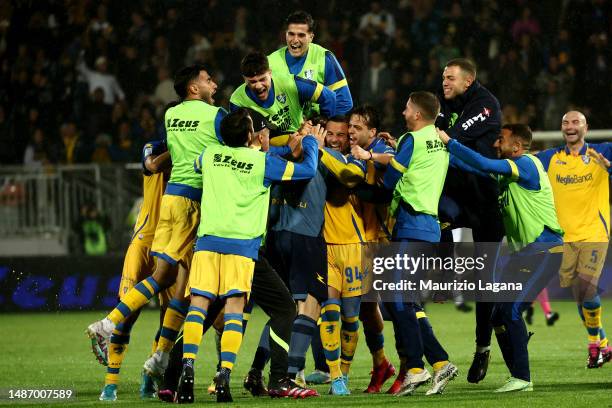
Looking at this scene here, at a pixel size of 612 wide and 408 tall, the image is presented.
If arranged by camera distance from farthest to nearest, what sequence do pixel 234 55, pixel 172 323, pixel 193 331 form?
pixel 234 55
pixel 172 323
pixel 193 331

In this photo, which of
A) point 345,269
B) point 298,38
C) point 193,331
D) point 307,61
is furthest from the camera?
point 307,61

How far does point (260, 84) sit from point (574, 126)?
3423 mm

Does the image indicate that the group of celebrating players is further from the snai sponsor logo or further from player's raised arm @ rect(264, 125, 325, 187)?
the snai sponsor logo

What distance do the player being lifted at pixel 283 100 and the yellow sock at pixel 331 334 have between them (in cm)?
130

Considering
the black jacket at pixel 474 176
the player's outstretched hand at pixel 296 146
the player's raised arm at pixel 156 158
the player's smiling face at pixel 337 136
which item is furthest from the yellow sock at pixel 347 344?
the player's raised arm at pixel 156 158

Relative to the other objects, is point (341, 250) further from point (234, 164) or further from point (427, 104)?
point (234, 164)

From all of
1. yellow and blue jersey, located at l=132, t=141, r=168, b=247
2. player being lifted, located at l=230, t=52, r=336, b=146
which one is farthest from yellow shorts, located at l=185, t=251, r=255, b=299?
player being lifted, located at l=230, t=52, r=336, b=146

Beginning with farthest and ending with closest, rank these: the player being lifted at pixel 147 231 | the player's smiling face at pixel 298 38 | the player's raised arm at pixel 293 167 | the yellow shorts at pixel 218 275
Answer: the player's smiling face at pixel 298 38
the player being lifted at pixel 147 231
the player's raised arm at pixel 293 167
the yellow shorts at pixel 218 275

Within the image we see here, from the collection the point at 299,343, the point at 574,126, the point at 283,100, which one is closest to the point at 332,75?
the point at 283,100

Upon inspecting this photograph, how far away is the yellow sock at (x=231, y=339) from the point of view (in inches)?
302

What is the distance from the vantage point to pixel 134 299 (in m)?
8.38

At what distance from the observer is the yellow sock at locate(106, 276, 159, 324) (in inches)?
327

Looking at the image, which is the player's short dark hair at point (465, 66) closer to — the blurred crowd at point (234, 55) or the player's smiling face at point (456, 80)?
the player's smiling face at point (456, 80)

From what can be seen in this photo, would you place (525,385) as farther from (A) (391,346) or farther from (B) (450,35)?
(B) (450,35)
